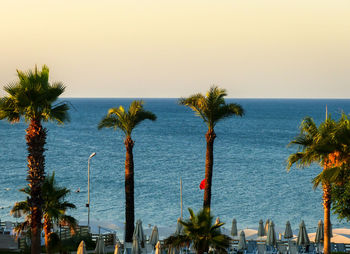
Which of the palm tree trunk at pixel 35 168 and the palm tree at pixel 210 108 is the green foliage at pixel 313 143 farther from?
the palm tree trunk at pixel 35 168

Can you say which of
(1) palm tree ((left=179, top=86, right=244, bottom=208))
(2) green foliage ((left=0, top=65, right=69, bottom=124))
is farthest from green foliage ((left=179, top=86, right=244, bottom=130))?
(2) green foliage ((left=0, top=65, right=69, bottom=124))

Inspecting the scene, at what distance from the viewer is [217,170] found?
9350cm

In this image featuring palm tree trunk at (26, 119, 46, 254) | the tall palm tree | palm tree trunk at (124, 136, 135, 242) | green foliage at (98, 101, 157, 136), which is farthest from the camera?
green foliage at (98, 101, 157, 136)

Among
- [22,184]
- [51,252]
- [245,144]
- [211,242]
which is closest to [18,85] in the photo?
[51,252]

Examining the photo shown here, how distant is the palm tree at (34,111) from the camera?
22.2 meters

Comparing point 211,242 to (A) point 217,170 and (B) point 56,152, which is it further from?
(B) point 56,152

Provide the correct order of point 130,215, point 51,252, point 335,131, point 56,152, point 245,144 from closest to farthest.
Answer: point 335,131 → point 51,252 → point 130,215 → point 56,152 → point 245,144

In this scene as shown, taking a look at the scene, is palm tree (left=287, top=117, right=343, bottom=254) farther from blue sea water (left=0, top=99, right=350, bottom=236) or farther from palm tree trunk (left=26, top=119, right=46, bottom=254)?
palm tree trunk (left=26, top=119, right=46, bottom=254)

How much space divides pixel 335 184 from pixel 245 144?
4278 inches

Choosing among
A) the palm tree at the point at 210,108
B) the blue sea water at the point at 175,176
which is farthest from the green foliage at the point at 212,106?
the blue sea water at the point at 175,176

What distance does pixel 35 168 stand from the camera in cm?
2233

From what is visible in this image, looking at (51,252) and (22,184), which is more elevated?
(51,252)

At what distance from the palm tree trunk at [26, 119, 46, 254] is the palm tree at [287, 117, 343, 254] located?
30.5ft

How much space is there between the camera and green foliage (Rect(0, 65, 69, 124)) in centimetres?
2212
